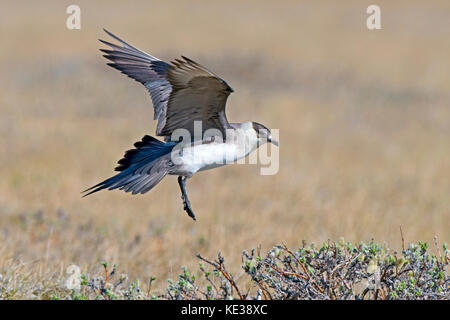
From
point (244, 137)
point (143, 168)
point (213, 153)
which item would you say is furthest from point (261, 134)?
point (143, 168)

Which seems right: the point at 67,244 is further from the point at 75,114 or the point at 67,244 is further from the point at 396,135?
the point at 396,135

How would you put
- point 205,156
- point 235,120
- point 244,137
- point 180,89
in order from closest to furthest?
point 180,89
point 205,156
point 244,137
point 235,120

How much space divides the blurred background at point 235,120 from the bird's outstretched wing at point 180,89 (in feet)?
4.21

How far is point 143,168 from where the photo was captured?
3.93m

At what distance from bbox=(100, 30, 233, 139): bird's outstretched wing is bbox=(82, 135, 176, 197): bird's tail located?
0.12 m

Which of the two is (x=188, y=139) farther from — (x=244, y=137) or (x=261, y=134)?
(x=261, y=134)

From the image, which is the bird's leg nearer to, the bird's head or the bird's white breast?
the bird's white breast

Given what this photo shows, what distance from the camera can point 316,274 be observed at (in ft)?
10.8

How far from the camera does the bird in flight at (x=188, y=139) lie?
3.75 m

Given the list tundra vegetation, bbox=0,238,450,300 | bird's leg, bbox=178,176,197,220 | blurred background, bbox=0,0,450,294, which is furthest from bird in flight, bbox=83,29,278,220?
blurred background, bbox=0,0,450,294

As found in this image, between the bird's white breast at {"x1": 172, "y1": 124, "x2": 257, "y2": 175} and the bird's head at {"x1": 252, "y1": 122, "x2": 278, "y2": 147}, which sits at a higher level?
the bird's head at {"x1": 252, "y1": 122, "x2": 278, "y2": 147}

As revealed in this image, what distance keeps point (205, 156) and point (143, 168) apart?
1.17 feet

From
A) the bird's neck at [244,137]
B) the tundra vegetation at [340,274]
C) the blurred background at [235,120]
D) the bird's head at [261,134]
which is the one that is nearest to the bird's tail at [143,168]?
the bird's neck at [244,137]

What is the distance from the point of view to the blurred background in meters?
6.95
